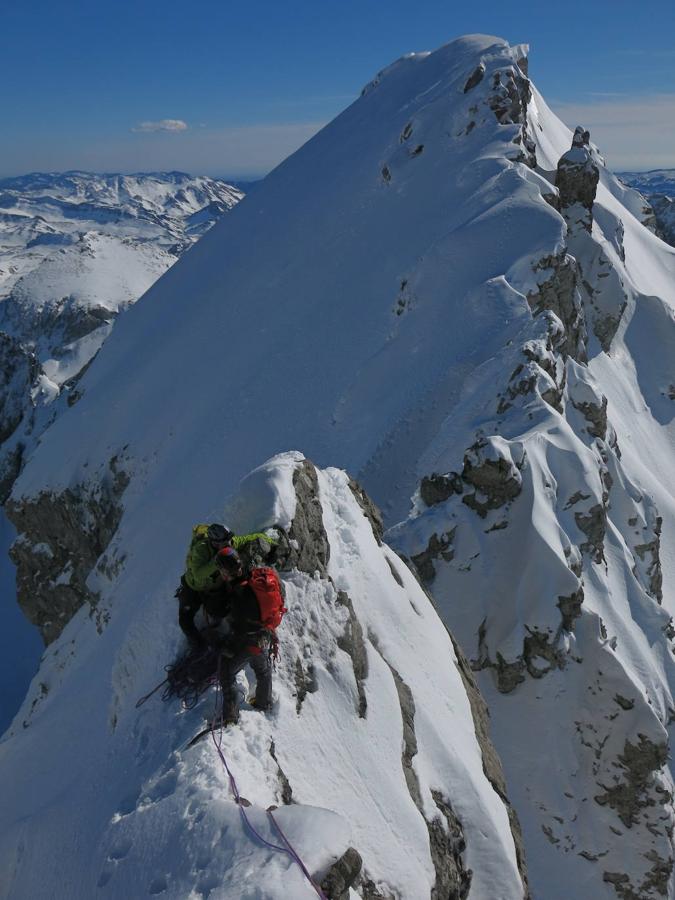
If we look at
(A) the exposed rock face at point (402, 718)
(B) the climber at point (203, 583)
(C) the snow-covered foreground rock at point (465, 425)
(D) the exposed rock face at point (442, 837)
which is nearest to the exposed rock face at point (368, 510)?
(A) the exposed rock face at point (402, 718)

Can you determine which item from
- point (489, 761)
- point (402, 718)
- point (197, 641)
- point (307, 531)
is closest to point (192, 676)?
point (197, 641)

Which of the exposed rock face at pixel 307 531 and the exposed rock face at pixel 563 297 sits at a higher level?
the exposed rock face at pixel 563 297

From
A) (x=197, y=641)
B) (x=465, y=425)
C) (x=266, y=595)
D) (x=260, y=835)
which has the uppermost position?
(x=266, y=595)

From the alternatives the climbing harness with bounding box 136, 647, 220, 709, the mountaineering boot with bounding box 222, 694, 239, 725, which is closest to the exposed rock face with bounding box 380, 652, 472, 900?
the mountaineering boot with bounding box 222, 694, 239, 725

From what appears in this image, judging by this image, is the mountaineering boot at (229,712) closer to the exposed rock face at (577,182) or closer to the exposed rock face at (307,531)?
the exposed rock face at (307,531)

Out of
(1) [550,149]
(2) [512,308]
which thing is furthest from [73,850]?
(1) [550,149]

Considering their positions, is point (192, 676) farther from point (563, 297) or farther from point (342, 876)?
point (563, 297)

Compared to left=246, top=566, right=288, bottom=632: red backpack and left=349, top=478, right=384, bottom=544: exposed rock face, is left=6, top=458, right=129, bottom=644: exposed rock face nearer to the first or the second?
left=349, top=478, right=384, bottom=544: exposed rock face
